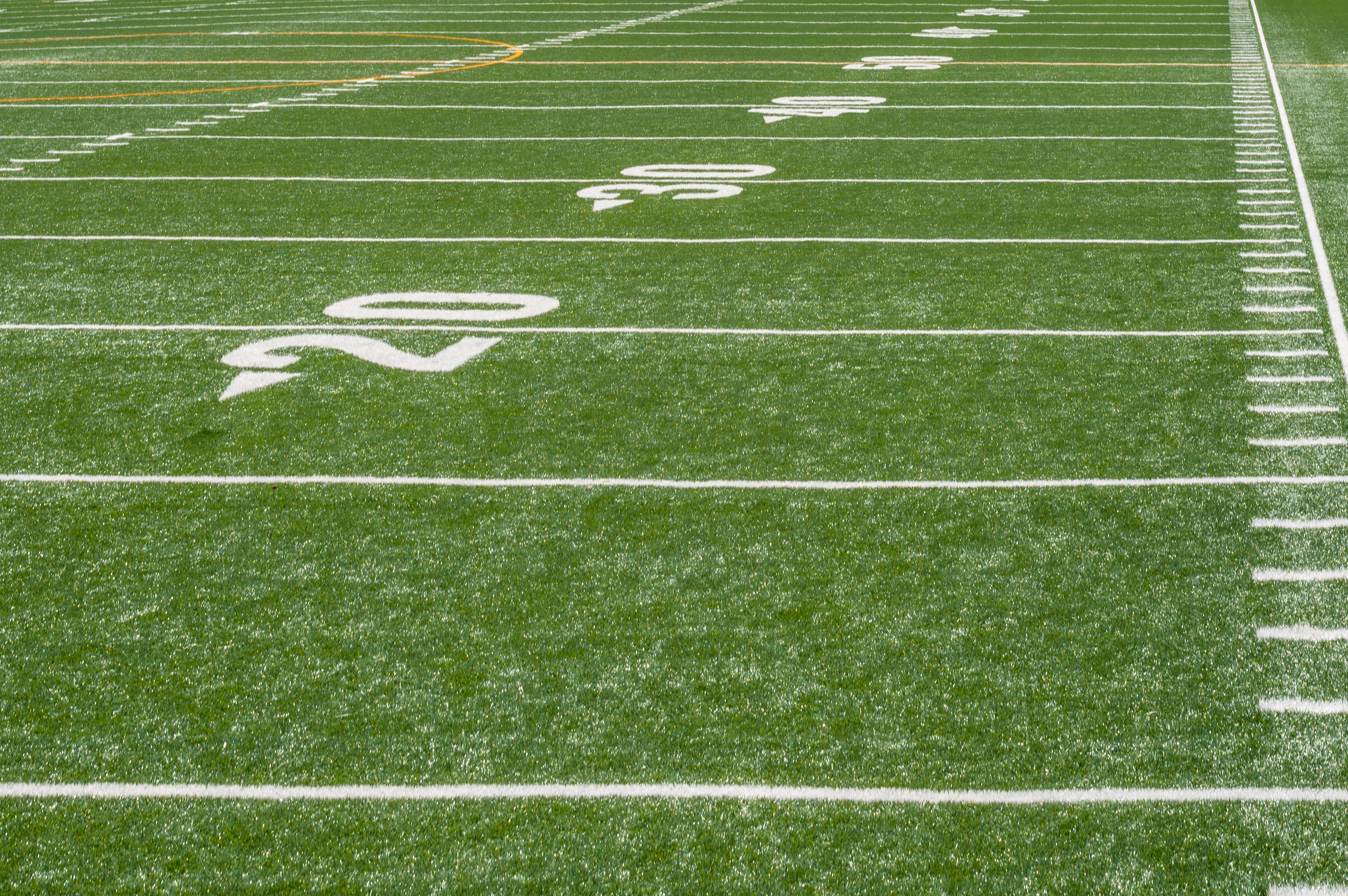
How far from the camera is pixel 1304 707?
3.10 m

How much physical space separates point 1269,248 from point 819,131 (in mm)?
4032

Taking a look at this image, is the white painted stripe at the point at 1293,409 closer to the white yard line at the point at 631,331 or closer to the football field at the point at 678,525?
the football field at the point at 678,525

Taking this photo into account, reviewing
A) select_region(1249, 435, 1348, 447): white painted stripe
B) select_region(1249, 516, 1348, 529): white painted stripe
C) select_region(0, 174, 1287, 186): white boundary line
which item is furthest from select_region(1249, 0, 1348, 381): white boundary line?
select_region(1249, 516, 1348, 529): white painted stripe

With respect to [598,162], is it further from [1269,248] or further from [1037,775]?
[1037,775]

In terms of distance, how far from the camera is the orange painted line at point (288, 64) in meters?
12.2

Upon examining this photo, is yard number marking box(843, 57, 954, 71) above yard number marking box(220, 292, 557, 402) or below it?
below

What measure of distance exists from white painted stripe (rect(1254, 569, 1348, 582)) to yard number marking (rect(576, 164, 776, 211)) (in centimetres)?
477

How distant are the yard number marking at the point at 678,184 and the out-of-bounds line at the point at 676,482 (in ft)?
12.2

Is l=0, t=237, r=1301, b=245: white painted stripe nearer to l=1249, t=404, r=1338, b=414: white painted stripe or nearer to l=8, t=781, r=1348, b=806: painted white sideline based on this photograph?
l=1249, t=404, r=1338, b=414: white painted stripe

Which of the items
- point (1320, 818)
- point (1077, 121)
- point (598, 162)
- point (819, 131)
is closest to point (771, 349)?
point (1320, 818)

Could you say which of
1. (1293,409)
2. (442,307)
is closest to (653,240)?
(442,307)

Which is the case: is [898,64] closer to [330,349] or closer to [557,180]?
[557,180]

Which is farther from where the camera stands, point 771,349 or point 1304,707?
point 771,349

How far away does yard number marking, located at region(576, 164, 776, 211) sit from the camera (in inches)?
321
